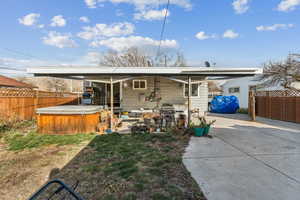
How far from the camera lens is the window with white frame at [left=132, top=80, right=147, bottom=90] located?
28.0 ft

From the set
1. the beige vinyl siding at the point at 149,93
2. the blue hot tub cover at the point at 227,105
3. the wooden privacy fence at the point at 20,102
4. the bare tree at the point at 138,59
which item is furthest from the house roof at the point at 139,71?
the bare tree at the point at 138,59

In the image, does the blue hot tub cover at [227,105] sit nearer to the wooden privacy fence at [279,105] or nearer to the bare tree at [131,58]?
the wooden privacy fence at [279,105]

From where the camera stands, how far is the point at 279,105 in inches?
328

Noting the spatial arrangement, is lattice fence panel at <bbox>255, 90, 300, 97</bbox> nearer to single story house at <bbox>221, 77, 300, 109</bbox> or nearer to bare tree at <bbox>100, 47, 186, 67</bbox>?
single story house at <bbox>221, 77, 300, 109</bbox>

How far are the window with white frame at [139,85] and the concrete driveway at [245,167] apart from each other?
4.68 m

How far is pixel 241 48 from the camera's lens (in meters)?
13.0

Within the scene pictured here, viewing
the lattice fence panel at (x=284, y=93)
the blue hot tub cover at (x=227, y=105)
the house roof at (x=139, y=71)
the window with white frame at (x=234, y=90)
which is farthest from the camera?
the window with white frame at (x=234, y=90)

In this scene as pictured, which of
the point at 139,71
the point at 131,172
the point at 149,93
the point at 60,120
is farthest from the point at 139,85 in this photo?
the point at 131,172

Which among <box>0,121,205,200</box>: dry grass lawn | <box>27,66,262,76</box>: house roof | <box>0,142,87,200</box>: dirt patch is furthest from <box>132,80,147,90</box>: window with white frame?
<box>0,142,87,200</box>: dirt patch

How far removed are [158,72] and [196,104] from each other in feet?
12.1

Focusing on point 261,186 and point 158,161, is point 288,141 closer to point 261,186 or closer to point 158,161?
point 261,186

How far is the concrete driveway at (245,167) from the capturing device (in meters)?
2.12

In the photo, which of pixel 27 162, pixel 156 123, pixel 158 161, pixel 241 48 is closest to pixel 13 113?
pixel 27 162

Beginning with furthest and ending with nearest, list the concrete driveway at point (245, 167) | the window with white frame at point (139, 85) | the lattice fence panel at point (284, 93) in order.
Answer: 1. the window with white frame at point (139, 85)
2. the lattice fence panel at point (284, 93)
3. the concrete driveway at point (245, 167)
